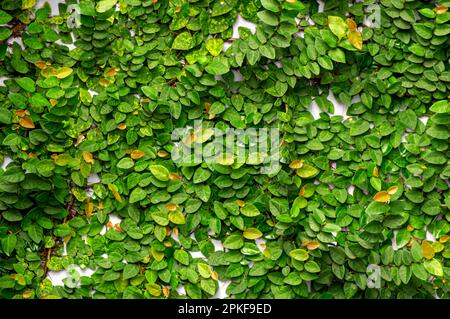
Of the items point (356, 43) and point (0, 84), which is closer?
point (356, 43)

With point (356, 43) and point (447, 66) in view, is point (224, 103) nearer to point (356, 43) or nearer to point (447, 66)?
point (356, 43)

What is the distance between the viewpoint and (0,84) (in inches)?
70.2

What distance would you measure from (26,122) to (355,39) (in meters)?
1.12

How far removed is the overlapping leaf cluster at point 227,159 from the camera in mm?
1696

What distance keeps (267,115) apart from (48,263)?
93 cm

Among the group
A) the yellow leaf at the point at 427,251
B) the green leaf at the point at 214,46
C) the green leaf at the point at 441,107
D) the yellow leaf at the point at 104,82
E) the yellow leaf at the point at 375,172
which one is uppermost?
the green leaf at the point at 214,46

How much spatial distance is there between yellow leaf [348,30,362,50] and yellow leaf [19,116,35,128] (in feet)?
3.57

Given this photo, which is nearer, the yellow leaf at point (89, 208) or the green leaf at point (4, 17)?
the green leaf at point (4, 17)

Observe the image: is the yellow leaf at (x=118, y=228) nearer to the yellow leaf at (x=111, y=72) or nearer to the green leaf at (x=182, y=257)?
the green leaf at (x=182, y=257)

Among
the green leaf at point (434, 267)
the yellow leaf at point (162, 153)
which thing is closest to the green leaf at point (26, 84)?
the yellow leaf at point (162, 153)

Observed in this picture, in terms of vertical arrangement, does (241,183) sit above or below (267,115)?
below

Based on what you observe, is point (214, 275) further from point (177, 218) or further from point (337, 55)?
point (337, 55)
